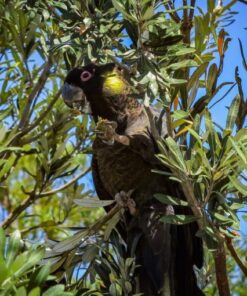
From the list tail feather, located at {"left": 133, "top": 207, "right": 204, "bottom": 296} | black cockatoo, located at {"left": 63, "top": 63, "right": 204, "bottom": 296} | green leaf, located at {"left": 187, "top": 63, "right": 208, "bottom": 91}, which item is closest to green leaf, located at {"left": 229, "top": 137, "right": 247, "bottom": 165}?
green leaf, located at {"left": 187, "top": 63, "right": 208, "bottom": 91}

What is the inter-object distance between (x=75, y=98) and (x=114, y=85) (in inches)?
5.6

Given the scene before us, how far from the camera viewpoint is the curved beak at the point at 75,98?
2455 mm

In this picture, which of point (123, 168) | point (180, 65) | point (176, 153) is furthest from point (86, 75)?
point (176, 153)

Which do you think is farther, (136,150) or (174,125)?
(136,150)

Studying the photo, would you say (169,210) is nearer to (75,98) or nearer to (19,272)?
(75,98)

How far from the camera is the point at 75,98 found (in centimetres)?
251

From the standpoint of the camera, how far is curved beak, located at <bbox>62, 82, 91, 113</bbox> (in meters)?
2.46

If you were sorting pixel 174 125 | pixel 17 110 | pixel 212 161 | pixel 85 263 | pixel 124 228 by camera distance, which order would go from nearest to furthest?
1. pixel 212 161
2. pixel 174 125
3. pixel 85 263
4. pixel 124 228
5. pixel 17 110

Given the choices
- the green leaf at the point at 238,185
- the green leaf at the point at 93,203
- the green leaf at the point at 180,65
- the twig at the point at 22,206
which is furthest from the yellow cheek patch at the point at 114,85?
the green leaf at the point at 238,185

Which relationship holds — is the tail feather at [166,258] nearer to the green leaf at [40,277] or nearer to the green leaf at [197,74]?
the green leaf at [197,74]

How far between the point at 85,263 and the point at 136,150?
0.41 m

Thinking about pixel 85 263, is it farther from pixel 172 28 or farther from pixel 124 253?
pixel 172 28

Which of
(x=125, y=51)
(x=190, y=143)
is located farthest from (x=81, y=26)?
(x=190, y=143)

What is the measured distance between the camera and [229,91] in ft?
5.99
